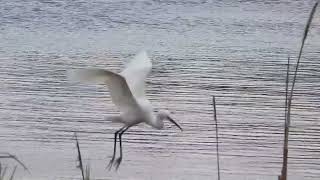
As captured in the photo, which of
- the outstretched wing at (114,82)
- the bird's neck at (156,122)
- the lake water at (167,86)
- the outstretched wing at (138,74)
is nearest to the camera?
the outstretched wing at (114,82)

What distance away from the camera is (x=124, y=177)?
133 inches

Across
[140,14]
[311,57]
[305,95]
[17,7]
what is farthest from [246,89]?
[17,7]

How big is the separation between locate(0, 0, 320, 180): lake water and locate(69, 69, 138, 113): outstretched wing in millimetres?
1366

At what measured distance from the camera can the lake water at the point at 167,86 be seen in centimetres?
365

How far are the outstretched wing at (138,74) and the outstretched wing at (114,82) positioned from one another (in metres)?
0.10

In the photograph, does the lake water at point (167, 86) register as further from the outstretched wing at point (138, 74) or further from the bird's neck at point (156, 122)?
the bird's neck at point (156, 122)

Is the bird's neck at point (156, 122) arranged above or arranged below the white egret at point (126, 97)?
below

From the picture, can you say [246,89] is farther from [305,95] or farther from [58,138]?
[58,138]

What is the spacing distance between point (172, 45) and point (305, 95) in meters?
1.63

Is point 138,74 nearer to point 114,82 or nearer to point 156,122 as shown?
point 156,122

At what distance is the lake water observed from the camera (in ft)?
12.0

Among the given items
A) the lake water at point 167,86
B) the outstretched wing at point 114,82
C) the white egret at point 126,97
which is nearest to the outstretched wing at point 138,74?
the white egret at point 126,97

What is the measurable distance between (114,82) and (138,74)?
16.7 inches

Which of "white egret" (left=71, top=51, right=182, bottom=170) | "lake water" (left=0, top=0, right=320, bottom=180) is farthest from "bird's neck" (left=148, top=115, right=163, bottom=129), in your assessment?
"lake water" (left=0, top=0, right=320, bottom=180)
